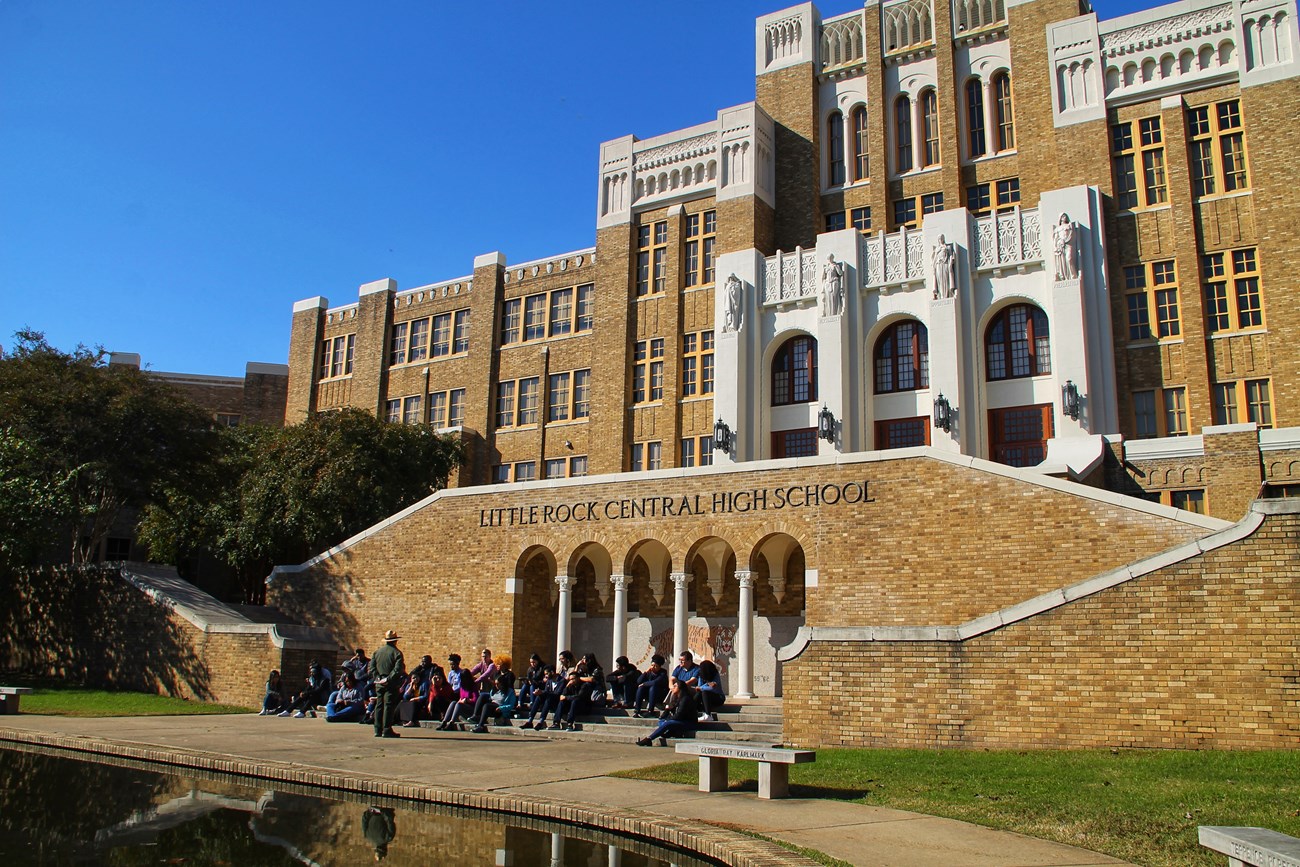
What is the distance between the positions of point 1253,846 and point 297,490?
30447mm

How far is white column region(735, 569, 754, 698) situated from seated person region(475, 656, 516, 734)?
5.37 meters

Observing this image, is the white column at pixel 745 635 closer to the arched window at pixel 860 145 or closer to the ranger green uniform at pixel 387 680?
the ranger green uniform at pixel 387 680

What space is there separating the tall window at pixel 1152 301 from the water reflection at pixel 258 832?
25.7 metres

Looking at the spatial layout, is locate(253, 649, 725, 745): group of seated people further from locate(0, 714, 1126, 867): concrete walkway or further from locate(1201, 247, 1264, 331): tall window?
locate(1201, 247, 1264, 331): tall window

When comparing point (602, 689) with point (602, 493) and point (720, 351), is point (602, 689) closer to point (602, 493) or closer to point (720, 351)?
point (602, 493)

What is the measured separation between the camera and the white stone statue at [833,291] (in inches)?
1227

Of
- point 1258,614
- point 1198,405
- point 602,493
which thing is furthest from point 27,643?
point 1198,405

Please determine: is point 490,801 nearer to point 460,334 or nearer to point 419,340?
point 460,334

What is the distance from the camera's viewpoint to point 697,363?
1458 inches

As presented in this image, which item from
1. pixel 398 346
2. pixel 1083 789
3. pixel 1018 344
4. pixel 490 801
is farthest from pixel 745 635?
pixel 398 346

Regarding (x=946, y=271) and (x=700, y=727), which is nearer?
(x=700, y=727)

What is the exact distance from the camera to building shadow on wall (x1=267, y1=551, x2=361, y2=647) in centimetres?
2988

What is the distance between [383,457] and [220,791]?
24.4 m

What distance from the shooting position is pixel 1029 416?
29.3 m
